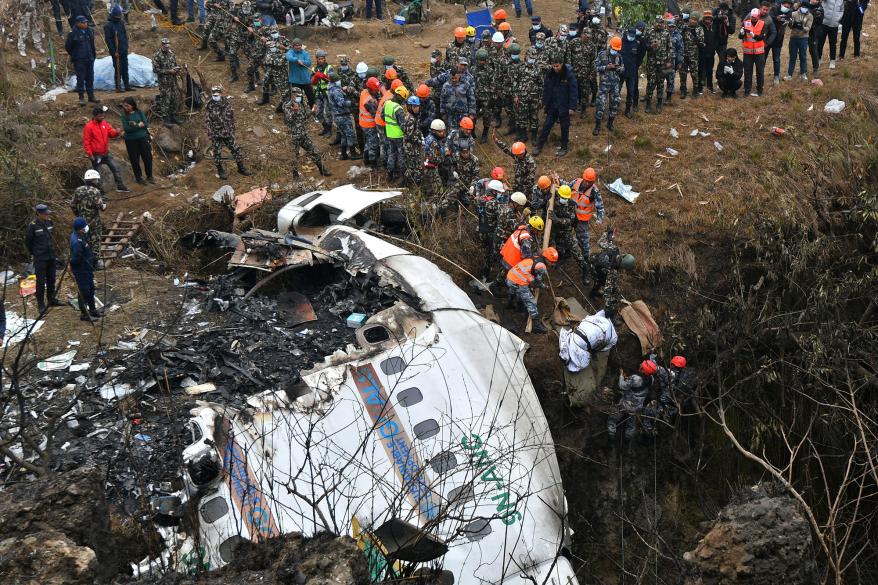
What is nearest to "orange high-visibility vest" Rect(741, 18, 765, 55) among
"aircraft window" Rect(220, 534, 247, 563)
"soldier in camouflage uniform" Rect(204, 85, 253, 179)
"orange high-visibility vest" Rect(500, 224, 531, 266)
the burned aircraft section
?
"orange high-visibility vest" Rect(500, 224, 531, 266)

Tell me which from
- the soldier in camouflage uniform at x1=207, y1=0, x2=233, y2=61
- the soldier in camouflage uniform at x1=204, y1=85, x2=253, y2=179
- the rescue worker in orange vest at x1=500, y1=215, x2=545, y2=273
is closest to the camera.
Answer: the rescue worker in orange vest at x1=500, y1=215, x2=545, y2=273

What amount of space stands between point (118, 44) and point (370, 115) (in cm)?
601

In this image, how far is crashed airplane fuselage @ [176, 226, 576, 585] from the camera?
21.8 feet

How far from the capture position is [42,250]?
10305mm

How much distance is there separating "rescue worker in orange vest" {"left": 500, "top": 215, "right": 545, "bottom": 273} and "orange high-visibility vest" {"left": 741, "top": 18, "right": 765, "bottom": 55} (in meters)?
6.97

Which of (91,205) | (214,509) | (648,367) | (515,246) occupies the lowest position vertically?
(648,367)

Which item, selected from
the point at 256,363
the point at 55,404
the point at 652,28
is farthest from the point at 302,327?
the point at 652,28

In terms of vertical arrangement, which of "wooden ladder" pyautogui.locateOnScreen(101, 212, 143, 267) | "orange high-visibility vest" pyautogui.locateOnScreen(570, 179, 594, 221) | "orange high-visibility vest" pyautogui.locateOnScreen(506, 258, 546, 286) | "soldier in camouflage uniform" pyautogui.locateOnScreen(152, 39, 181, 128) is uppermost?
"soldier in camouflage uniform" pyautogui.locateOnScreen(152, 39, 181, 128)

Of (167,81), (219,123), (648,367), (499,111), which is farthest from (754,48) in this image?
(167,81)

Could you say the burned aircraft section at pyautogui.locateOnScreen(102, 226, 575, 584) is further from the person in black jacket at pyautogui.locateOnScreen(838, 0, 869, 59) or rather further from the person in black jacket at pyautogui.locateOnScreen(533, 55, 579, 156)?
the person in black jacket at pyautogui.locateOnScreen(838, 0, 869, 59)

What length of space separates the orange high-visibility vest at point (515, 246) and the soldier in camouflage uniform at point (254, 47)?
8247mm

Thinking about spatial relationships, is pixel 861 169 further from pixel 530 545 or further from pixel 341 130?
pixel 341 130

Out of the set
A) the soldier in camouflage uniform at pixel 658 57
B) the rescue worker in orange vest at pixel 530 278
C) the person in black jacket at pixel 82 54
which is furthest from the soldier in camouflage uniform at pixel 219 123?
the soldier in camouflage uniform at pixel 658 57

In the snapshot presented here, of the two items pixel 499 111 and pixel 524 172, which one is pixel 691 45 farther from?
pixel 524 172
